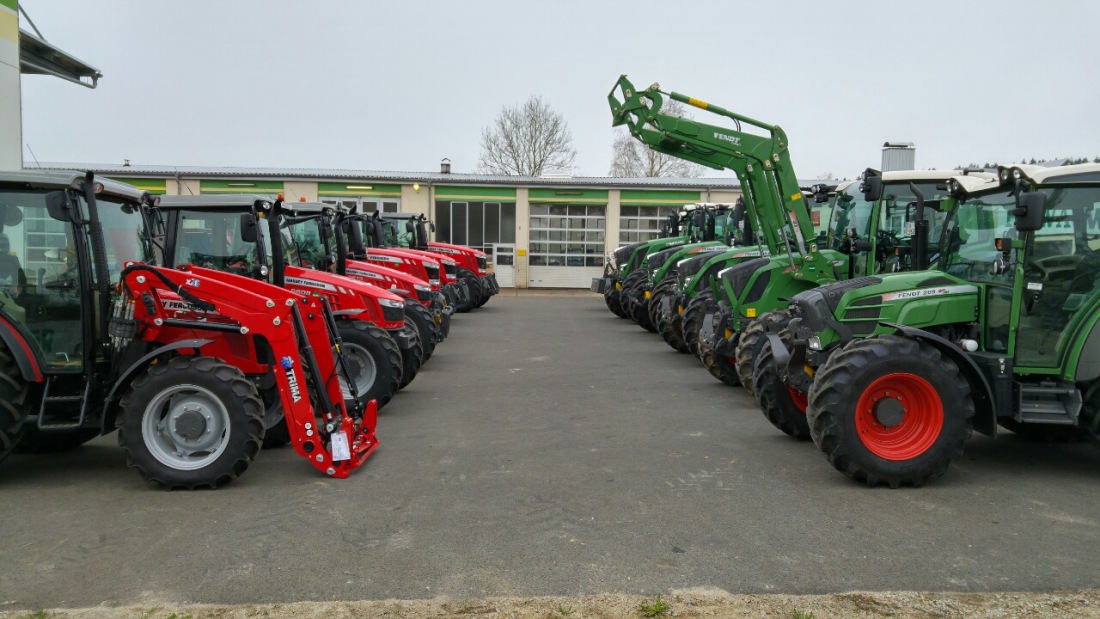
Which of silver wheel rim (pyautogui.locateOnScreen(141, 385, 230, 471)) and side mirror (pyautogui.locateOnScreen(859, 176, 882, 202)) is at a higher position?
side mirror (pyautogui.locateOnScreen(859, 176, 882, 202))

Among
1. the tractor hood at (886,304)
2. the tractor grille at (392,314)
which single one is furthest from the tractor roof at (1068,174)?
the tractor grille at (392,314)

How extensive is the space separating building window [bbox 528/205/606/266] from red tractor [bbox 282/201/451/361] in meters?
20.1

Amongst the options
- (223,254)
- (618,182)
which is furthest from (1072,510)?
(618,182)

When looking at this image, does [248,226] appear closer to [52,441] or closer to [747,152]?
[52,441]

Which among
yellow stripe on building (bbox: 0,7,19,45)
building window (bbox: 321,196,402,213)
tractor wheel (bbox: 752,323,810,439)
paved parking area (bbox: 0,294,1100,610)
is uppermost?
yellow stripe on building (bbox: 0,7,19,45)

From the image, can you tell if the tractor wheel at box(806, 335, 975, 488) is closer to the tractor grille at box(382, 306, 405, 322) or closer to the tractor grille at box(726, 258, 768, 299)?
the tractor grille at box(726, 258, 768, 299)

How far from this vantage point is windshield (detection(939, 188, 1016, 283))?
7.31m

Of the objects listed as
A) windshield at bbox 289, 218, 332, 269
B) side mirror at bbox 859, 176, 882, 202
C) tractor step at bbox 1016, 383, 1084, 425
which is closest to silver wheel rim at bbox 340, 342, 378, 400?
windshield at bbox 289, 218, 332, 269

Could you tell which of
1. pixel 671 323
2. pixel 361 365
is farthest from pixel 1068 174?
pixel 671 323

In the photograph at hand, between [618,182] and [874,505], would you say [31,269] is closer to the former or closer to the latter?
[874,505]

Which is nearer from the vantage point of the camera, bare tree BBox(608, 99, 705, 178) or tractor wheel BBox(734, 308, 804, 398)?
tractor wheel BBox(734, 308, 804, 398)

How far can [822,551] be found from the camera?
5449 millimetres

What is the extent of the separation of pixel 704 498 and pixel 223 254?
18.1ft

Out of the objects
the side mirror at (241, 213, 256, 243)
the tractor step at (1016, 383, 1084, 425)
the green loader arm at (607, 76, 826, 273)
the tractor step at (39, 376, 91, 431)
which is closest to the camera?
the tractor step at (39, 376, 91, 431)
